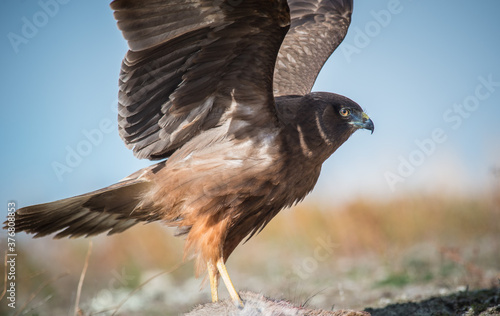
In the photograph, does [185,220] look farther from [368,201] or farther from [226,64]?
[368,201]

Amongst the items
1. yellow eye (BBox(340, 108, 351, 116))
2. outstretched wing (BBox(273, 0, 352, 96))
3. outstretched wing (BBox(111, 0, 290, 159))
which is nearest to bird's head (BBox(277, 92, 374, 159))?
yellow eye (BBox(340, 108, 351, 116))

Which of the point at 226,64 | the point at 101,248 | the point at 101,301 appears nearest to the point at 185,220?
the point at 226,64

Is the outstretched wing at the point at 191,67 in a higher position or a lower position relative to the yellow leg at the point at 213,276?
higher

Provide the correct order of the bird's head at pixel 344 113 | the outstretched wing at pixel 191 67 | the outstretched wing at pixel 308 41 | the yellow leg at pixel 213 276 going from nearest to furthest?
1. the outstretched wing at pixel 191 67
2. the yellow leg at pixel 213 276
3. the bird's head at pixel 344 113
4. the outstretched wing at pixel 308 41

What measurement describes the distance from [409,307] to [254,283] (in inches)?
116

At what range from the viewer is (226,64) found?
3520 millimetres

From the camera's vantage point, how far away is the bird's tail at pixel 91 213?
398 centimetres

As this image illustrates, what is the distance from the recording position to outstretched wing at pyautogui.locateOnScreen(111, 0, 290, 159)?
321 centimetres

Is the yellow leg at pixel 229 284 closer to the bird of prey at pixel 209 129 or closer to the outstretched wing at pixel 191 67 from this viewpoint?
the bird of prey at pixel 209 129

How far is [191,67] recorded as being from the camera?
3.53m

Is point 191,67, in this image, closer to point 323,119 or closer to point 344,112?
point 323,119

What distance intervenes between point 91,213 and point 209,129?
140cm

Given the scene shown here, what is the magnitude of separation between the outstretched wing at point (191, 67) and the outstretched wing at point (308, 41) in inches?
65.0

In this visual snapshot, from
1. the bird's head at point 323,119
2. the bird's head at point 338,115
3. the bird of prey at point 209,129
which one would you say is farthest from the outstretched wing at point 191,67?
the bird's head at point 338,115
